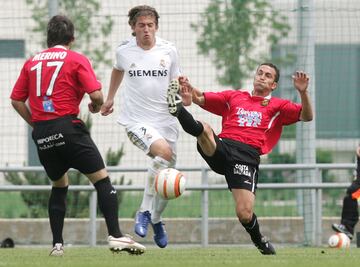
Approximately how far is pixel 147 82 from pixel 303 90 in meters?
1.62

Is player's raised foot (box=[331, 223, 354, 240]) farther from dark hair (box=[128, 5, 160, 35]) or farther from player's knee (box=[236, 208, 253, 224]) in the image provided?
dark hair (box=[128, 5, 160, 35])

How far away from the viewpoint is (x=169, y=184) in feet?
33.1

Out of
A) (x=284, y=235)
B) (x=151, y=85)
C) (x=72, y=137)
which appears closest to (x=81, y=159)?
(x=72, y=137)

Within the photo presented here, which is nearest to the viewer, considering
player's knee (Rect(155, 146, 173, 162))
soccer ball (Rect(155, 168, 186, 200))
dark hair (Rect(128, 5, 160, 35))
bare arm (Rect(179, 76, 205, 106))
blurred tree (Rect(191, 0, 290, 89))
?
soccer ball (Rect(155, 168, 186, 200))

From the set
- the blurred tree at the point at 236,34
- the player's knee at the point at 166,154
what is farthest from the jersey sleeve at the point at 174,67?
the blurred tree at the point at 236,34

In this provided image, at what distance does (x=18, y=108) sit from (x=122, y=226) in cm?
491

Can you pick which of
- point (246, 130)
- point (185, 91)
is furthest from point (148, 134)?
point (246, 130)

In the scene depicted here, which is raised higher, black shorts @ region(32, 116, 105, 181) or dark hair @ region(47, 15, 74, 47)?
dark hair @ region(47, 15, 74, 47)

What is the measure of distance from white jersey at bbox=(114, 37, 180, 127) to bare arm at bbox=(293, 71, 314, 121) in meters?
1.34

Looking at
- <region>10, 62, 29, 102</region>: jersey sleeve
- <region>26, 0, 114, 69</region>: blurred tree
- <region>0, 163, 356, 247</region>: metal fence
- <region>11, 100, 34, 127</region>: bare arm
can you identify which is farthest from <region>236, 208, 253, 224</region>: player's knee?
<region>26, 0, 114, 69</region>: blurred tree

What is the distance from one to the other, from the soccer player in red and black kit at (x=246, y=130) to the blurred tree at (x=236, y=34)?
11.2 feet

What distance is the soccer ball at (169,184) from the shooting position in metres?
10.1

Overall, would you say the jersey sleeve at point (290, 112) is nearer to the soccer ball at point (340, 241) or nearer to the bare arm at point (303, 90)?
the bare arm at point (303, 90)

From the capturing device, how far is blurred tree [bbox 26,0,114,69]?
14.5m
